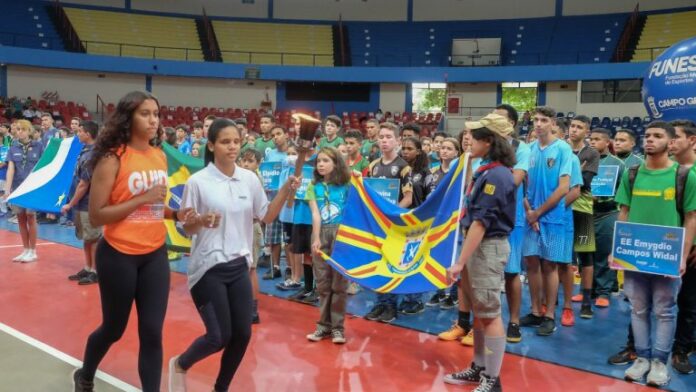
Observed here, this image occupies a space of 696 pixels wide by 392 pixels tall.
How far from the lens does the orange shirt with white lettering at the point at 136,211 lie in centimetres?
285

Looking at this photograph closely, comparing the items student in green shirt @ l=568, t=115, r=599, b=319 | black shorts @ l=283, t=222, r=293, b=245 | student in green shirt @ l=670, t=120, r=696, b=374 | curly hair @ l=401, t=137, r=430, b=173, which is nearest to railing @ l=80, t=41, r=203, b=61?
black shorts @ l=283, t=222, r=293, b=245

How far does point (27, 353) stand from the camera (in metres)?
4.13

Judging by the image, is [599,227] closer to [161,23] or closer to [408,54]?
[408,54]

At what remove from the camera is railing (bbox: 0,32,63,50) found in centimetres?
2298

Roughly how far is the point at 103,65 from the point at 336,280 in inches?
842

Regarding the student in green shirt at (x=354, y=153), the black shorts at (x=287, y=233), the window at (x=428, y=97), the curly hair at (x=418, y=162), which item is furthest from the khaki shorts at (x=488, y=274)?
the window at (x=428, y=97)

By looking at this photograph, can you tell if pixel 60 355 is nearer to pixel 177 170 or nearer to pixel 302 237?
pixel 177 170

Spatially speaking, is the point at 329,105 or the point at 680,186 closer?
the point at 680,186

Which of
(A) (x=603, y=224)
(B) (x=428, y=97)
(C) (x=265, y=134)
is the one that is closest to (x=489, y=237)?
(A) (x=603, y=224)

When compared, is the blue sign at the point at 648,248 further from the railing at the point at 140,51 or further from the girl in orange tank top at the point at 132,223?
the railing at the point at 140,51

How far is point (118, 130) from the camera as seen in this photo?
2869 mm

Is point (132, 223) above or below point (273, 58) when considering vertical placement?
below

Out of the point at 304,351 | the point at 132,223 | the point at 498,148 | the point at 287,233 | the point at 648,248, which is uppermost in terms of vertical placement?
the point at 498,148

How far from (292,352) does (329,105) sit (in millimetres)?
23014
